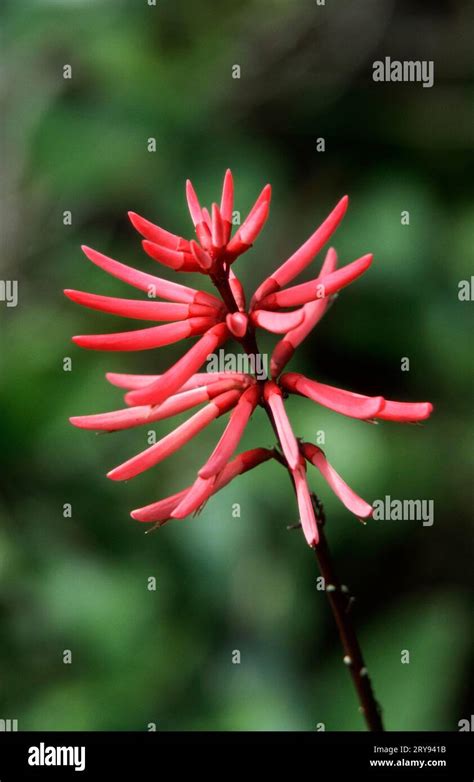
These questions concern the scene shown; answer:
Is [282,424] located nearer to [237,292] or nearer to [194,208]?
[237,292]

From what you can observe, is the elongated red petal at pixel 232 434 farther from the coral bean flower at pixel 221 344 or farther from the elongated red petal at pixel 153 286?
the elongated red petal at pixel 153 286

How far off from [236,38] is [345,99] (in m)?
0.59

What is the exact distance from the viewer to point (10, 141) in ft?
14.4

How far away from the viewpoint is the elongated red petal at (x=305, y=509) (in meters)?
1.29

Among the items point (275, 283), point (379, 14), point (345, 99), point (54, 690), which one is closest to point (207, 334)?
point (275, 283)

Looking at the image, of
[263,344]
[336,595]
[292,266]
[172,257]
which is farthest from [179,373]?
[263,344]

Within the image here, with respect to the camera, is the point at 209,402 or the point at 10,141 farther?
the point at 10,141

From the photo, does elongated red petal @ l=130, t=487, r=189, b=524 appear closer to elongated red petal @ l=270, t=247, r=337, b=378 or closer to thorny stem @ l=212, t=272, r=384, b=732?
thorny stem @ l=212, t=272, r=384, b=732

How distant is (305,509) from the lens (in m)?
1.33

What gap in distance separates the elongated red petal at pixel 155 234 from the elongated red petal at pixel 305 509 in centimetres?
42

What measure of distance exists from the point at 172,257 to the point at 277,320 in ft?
0.67

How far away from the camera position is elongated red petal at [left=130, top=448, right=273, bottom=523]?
1.44m

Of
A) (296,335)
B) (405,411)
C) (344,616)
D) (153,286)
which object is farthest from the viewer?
(296,335)
